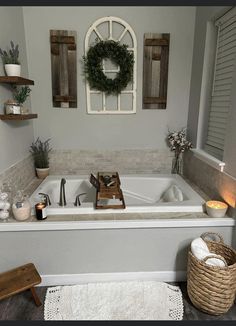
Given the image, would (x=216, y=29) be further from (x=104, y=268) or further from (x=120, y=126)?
(x=104, y=268)

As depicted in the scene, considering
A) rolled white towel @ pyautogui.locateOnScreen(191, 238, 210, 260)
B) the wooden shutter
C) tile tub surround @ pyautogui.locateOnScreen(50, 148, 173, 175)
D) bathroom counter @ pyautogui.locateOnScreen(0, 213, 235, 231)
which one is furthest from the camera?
tile tub surround @ pyautogui.locateOnScreen(50, 148, 173, 175)

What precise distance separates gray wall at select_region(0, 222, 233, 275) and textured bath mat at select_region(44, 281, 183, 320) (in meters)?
0.12

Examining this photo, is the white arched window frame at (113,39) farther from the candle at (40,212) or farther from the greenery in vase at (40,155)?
the candle at (40,212)

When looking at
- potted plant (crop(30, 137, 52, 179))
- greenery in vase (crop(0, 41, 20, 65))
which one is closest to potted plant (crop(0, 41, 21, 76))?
greenery in vase (crop(0, 41, 20, 65))

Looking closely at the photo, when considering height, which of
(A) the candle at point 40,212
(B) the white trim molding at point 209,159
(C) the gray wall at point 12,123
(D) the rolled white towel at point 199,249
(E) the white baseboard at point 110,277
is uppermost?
(C) the gray wall at point 12,123

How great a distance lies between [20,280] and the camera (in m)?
1.56

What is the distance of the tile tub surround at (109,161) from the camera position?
278 centimetres

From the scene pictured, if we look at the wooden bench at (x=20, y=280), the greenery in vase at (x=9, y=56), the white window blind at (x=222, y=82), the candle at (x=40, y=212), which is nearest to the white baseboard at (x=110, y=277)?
the wooden bench at (x=20, y=280)

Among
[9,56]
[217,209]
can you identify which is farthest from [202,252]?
[9,56]

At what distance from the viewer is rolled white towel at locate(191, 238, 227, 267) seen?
58.9 inches

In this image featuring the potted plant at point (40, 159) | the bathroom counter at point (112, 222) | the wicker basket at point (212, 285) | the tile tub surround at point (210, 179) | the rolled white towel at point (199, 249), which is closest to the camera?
the wicker basket at point (212, 285)

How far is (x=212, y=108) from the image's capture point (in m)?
2.30

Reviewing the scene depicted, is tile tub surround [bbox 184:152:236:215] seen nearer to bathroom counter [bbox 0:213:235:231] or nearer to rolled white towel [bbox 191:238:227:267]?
bathroom counter [bbox 0:213:235:231]

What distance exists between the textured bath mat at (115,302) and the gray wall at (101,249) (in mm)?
118
